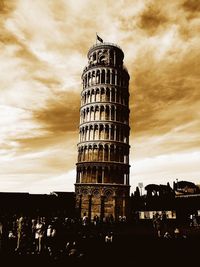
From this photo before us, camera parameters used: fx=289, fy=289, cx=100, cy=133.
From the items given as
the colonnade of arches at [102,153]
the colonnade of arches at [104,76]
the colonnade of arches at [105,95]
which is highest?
the colonnade of arches at [104,76]

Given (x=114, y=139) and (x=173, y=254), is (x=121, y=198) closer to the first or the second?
(x=114, y=139)

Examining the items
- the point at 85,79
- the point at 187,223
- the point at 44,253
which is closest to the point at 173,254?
the point at 44,253

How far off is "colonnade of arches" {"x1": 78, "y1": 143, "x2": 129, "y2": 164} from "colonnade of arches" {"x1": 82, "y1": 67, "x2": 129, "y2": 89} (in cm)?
1054

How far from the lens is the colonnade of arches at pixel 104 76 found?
47.3 metres

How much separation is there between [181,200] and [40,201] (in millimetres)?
20988

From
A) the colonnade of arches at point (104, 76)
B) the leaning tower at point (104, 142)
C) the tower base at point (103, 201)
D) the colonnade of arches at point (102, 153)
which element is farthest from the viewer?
the colonnade of arches at point (104, 76)

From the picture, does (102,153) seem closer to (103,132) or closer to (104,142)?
(104,142)

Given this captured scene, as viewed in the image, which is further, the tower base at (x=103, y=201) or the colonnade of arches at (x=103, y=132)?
the colonnade of arches at (x=103, y=132)

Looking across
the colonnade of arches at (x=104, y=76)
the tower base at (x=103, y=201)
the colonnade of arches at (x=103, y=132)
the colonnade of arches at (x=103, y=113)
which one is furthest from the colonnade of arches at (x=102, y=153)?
the colonnade of arches at (x=104, y=76)

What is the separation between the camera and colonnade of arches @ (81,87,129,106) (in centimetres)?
4638

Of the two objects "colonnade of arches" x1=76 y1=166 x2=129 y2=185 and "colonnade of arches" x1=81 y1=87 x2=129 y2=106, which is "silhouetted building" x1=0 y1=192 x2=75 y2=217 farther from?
"colonnade of arches" x1=81 y1=87 x2=129 y2=106

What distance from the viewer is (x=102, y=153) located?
145 ft

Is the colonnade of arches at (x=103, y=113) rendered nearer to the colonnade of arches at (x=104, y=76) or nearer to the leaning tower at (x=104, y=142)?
the leaning tower at (x=104, y=142)

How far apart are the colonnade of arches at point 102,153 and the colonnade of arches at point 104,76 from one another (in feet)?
34.6
